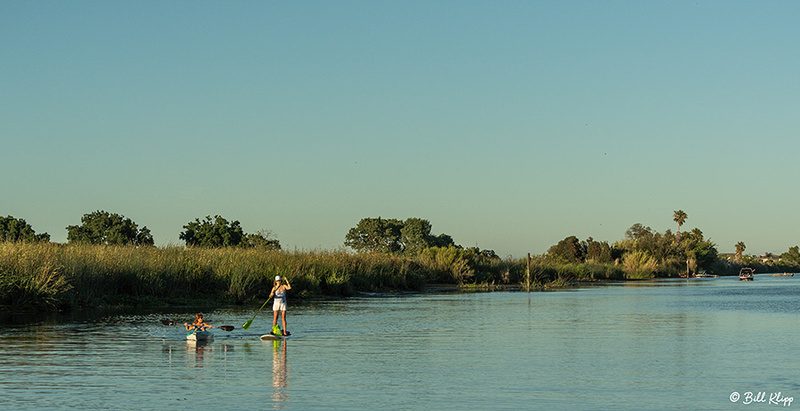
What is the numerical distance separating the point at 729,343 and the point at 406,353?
727cm

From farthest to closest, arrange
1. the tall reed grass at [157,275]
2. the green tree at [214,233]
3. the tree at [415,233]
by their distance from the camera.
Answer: the tree at [415,233] → the green tree at [214,233] → the tall reed grass at [157,275]

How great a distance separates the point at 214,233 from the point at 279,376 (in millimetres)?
69455

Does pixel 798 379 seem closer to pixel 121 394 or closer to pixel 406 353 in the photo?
pixel 406 353

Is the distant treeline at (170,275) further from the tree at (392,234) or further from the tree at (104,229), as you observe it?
the tree at (392,234)

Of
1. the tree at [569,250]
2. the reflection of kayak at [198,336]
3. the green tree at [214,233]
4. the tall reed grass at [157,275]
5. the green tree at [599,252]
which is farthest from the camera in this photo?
the tree at [569,250]

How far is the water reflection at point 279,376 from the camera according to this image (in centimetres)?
1167

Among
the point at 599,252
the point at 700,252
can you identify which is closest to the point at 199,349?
the point at 599,252

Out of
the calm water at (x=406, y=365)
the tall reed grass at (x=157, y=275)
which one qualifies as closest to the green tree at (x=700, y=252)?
the tall reed grass at (x=157, y=275)

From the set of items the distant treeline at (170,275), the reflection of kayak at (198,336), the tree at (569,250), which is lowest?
the reflection of kayak at (198,336)

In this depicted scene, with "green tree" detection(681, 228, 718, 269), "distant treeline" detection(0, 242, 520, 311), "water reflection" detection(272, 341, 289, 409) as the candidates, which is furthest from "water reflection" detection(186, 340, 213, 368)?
"green tree" detection(681, 228, 718, 269)

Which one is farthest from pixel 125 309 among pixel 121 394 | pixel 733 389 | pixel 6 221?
pixel 6 221

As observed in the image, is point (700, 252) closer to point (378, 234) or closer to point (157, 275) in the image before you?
point (378, 234)

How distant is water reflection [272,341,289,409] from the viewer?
11.7 meters

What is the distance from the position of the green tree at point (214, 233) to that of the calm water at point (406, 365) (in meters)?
55.1
